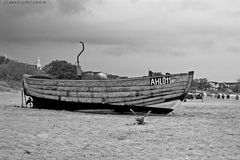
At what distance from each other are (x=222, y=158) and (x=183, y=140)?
1518 millimetres

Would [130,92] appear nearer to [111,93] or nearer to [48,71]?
[111,93]

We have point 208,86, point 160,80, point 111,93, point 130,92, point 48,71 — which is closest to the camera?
point 160,80

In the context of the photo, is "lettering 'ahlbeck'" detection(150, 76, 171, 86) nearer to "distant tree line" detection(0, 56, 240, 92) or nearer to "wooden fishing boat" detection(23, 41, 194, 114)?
"wooden fishing boat" detection(23, 41, 194, 114)

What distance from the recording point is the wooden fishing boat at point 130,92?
1266 centimetres

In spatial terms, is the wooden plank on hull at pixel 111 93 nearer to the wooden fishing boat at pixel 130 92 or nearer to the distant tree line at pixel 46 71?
the wooden fishing boat at pixel 130 92

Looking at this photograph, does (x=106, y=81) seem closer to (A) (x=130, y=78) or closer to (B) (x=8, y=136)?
(A) (x=130, y=78)

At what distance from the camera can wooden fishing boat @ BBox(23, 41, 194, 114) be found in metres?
12.7

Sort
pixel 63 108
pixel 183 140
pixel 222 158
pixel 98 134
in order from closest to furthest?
pixel 222 158
pixel 183 140
pixel 98 134
pixel 63 108

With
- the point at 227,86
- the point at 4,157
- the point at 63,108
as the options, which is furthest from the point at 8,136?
the point at 227,86

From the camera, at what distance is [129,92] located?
12766 mm

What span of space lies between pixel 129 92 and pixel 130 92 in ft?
0.13

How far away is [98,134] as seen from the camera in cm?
714

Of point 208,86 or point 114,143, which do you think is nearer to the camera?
point 114,143

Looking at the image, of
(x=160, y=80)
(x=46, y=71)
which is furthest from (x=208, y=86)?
(x=160, y=80)
